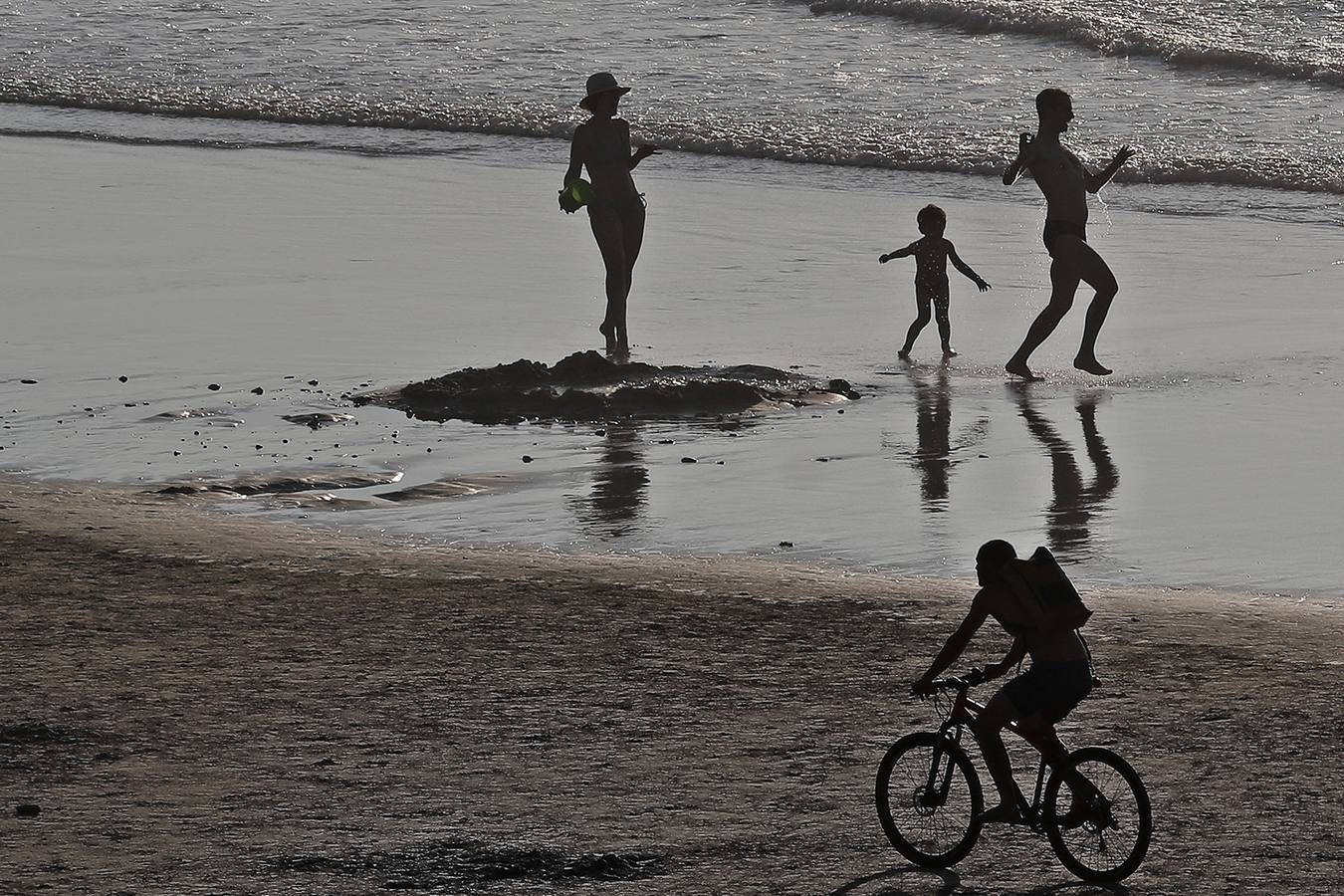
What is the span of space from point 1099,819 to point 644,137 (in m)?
21.8

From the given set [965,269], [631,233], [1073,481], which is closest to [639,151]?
[631,233]

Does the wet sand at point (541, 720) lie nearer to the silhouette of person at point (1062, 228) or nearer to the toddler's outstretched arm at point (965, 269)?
the silhouette of person at point (1062, 228)

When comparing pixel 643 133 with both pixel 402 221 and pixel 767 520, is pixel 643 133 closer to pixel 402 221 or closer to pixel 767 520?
pixel 402 221

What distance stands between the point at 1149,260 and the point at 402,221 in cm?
675

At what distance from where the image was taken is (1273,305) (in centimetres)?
1608

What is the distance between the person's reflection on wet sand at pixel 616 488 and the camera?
10.7 meters

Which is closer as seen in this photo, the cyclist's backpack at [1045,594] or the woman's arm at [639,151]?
the cyclist's backpack at [1045,594]

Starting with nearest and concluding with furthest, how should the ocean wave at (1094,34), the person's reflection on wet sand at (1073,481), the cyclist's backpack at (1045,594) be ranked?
the cyclist's backpack at (1045,594), the person's reflection on wet sand at (1073,481), the ocean wave at (1094,34)

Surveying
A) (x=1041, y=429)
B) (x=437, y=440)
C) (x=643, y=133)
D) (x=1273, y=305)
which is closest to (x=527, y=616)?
(x=437, y=440)

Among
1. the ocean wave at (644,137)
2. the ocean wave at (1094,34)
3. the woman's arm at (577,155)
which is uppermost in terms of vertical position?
the ocean wave at (1094,34)

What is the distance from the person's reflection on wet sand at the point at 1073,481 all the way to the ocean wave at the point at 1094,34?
1782 centimetres

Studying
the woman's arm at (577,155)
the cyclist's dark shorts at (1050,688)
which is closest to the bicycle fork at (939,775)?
the cyclist's dark shorts at (1050,688)

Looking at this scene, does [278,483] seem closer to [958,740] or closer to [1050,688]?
[958,740]

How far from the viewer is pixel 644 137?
89.8 feet
